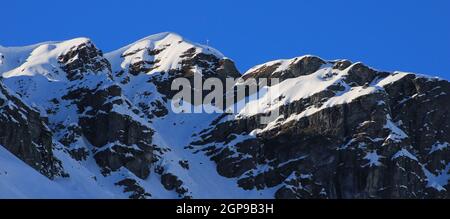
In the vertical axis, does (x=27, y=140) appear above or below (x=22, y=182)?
above

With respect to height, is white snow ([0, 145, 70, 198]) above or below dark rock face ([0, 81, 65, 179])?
below

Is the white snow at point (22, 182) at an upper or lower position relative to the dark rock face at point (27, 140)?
lower

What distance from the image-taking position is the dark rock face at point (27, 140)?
620 feet

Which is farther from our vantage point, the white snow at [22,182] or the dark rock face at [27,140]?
the dark rock face at [27,140]

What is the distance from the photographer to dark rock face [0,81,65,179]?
189125 mm

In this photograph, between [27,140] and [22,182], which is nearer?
→ [22,182]

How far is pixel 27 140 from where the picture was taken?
193125mm

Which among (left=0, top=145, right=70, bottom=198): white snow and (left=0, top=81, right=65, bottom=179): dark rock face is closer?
(left=0, top=145, right=70, bottom=198): white snow
